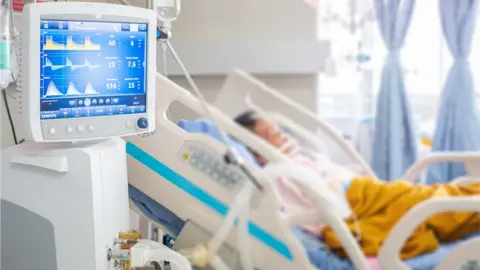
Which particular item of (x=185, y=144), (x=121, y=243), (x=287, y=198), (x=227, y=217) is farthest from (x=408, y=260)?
(x=121, y=243)

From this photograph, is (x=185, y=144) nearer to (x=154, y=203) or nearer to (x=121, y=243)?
(x=154, y=203)

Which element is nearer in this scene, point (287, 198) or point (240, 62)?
point (287, 198)

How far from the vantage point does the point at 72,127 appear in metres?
0.87

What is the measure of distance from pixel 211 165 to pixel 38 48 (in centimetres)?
42

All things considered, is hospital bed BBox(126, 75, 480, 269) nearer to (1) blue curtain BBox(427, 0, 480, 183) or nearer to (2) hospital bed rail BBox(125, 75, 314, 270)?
(2) hospital bed rail BBox(125, 75, 314, 270)

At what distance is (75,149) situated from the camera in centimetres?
87

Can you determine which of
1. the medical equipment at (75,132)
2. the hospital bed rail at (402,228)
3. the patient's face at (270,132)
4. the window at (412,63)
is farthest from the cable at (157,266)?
the window at (412,63)

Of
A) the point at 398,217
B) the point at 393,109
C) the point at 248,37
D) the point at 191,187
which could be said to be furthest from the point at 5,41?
the point at 393,109

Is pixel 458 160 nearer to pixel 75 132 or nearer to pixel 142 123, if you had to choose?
pixel 142 123

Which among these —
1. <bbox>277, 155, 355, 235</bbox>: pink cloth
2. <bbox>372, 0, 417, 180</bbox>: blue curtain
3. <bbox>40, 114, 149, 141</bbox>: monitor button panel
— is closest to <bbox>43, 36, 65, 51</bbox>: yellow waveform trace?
<bbox>40, 114, 149, 141</bbox>: monitor button panel

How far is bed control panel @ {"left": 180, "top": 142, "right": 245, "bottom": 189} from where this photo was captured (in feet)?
3.70

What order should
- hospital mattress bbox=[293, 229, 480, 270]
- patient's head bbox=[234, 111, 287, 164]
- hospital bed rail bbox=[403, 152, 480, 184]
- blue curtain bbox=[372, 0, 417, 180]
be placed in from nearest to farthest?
hospital mattress bbox=[293, 229, 480, 270] → patient's head bbox=[234, 111, 287, 164] → hospital bed rail bbox=[403, 152, 480, 184] → blue curtain bbox=[372, 0, 417, 180]

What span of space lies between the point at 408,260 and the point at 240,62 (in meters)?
0.60

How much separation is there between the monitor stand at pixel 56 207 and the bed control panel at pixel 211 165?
22 centimetres
